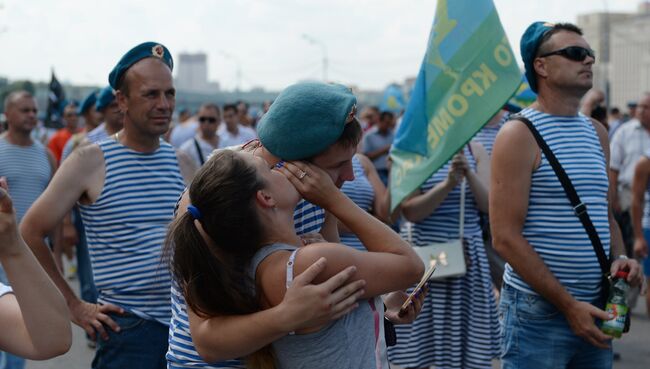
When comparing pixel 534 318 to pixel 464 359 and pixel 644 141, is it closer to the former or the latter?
pixel 464 359

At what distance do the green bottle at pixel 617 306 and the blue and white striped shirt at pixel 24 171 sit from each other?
16.5 feet

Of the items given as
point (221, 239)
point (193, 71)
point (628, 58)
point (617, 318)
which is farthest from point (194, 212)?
point (193, 71)

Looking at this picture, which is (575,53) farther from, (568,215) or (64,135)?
(64,135)

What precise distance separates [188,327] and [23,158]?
18.1ft

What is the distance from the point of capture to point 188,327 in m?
2.68

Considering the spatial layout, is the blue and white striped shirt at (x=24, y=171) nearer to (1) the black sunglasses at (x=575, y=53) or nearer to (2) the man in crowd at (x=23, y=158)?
(2) the man in crowd at (x=23, y=158)

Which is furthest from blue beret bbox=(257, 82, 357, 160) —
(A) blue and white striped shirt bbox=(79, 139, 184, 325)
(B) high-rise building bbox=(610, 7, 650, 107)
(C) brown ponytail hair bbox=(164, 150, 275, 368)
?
(B) high-rise building bbox=(610, 7, 650, 107)

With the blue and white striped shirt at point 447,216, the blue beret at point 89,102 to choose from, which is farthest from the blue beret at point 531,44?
the blue beret at point 89,102

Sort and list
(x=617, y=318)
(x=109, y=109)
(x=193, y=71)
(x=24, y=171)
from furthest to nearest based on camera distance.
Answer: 1. (x=193, y=71)
2. (x=24, y=171)
3. (x=109, y=109)
4. (x=617, y=318)

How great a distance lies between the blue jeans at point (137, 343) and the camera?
13.3 ft

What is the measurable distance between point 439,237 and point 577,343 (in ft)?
6.35

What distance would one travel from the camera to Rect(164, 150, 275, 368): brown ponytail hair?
2.41 metres

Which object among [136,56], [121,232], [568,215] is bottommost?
[121,232]

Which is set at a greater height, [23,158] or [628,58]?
[23,158]
